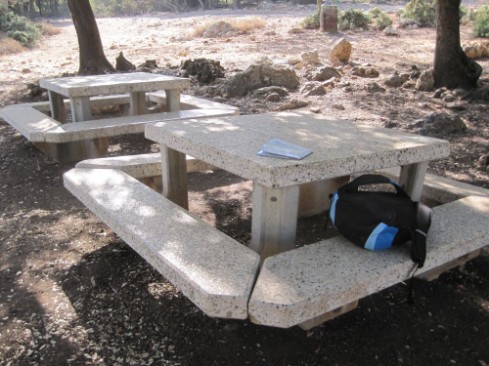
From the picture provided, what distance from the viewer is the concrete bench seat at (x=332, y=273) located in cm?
171

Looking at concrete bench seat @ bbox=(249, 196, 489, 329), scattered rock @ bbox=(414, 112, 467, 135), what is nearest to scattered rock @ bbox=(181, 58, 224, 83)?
scattered rock @ bbox=(414, 112, 467, 135)

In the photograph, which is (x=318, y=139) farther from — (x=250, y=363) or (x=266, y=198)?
(x=250, y=363)

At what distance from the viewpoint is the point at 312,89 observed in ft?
24.8

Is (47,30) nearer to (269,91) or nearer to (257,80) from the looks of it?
(257,80)

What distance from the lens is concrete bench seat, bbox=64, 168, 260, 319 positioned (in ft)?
5.73

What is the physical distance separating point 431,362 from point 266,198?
1051mm

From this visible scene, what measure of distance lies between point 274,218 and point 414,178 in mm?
989

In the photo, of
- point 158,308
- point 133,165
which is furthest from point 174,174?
point 158,308

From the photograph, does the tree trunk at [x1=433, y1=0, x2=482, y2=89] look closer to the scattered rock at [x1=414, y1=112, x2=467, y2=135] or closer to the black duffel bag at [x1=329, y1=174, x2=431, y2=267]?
the scattered rock at [x1=414, y1=112, x2=467, y2=135]

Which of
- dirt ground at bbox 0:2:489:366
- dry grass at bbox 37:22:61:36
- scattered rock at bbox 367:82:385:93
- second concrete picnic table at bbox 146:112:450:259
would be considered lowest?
dry grass at bbox 37:22:61:36

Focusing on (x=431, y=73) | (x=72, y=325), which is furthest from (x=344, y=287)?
(x=431, y=73)

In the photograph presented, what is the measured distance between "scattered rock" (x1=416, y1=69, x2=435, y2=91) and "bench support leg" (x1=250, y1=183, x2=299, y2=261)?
5.78 meters

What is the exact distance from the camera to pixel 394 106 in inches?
261

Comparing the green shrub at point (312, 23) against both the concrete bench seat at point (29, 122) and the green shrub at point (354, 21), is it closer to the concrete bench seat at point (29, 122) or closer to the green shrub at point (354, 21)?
the green shrub at point (354, 21)
